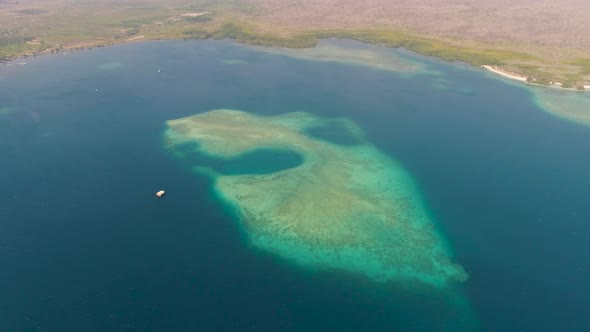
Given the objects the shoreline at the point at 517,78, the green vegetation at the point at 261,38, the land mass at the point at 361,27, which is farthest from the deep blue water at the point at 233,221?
the green vegetation at the point at 261,38

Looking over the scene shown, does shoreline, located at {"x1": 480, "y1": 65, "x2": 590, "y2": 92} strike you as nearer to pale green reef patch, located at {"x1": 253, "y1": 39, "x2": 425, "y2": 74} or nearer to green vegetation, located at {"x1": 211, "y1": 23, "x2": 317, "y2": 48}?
pale green reef patch, located at {"x1": 253, "y1": 39, "x2": 425, "y2": 74}

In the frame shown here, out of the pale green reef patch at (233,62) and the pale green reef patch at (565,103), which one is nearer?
the pale green reef patch at (565,103)

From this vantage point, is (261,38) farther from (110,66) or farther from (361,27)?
(110,66)

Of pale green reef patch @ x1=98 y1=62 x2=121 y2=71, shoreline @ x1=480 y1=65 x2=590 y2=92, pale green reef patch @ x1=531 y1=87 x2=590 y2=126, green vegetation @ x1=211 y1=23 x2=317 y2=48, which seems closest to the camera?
pale green reef patch @ x1=531 y1=87 x2=590 y2=126

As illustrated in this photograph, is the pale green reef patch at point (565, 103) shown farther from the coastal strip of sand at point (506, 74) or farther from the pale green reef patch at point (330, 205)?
the pale green reef patch at point (330, 205)

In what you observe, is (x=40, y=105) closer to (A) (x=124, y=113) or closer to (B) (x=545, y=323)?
(A) (x=124, y=113)

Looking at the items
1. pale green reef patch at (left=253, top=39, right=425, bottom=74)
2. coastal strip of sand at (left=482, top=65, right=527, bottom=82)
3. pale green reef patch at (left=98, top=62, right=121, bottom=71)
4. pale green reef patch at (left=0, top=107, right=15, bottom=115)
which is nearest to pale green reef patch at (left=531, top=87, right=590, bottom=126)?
coastal strip of sand at (left=482, top=65, right=527, bottom=82)
